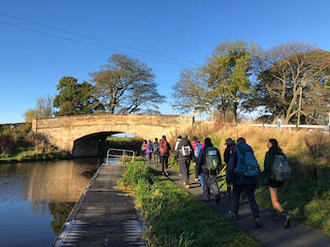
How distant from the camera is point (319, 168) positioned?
6211mm

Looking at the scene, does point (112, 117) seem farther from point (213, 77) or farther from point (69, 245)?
point (69, 245)

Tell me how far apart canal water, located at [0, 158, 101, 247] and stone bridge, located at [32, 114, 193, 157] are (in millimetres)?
11130

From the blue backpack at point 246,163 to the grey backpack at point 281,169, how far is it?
0.30m

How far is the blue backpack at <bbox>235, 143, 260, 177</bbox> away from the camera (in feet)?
14.3

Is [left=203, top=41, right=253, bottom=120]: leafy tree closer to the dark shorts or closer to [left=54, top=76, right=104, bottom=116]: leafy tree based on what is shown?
[left=54, top=76, right=104, bottom=116]: leafy tree

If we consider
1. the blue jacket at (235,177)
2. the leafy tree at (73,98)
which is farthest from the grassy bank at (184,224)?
the leafy tree at (73,98)

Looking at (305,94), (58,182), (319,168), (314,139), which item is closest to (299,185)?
(319,168)

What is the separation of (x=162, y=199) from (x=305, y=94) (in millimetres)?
24991

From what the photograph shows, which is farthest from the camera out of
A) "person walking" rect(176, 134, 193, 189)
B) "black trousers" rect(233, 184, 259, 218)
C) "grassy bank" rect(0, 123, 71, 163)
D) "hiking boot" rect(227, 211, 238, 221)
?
"grassy bank" rect(0, 123, 71, 163)

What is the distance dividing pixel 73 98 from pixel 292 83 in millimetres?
31113

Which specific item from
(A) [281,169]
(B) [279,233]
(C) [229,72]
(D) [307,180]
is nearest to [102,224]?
(B) [279,233]

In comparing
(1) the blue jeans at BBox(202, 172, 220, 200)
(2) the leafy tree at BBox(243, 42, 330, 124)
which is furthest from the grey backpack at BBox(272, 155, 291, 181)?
(2) the leafy tree at BBox(243, 42, 330, 124)

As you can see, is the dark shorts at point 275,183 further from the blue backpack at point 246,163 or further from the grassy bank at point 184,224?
the grassy bank at point 184,224

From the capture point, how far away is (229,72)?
2942 cm
